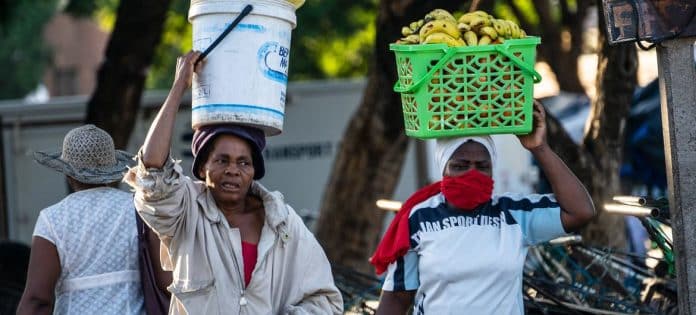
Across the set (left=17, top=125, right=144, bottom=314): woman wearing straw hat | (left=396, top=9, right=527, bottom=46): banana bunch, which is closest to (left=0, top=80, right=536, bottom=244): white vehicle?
(left=17, top=125, right=144, bottom=314): woman wearing straw hat

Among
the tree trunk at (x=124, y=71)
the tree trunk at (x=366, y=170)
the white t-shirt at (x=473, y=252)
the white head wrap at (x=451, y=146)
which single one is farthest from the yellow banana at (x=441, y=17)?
the tree trunk at (x=124, y=71)

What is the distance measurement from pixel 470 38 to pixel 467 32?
0.05 meters

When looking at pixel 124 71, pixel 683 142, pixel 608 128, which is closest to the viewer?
pixel 683 142

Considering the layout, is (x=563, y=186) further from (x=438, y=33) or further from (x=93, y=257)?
(x=93, y=257)

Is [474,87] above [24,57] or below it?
below

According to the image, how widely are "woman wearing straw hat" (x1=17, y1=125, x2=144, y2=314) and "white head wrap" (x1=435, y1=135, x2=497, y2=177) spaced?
1.27 metres

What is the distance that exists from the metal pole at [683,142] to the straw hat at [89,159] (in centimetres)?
221

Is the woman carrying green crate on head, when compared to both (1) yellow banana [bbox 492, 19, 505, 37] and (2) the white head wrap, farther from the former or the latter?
(1) yellow banana [bbox 492, 19, 505, 37]

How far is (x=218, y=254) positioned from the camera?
436 cm

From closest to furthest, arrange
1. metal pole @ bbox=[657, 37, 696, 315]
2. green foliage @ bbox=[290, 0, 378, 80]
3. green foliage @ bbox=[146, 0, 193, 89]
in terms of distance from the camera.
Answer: metal pole @ bbox=[657, 37, 696, 315] < green foliage @ bbox=[146, 0, 193, 89] < green foliage @ bbox=[290, 0, 378, 80]

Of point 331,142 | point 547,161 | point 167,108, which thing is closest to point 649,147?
point 331,142

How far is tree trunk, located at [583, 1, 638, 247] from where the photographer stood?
25.5ft

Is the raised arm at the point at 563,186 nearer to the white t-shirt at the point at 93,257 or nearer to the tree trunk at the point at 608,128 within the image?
the white t-shirt at the point at 93,257

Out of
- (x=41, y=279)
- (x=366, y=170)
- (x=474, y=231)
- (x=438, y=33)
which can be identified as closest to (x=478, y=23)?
(x=438, y=33)
